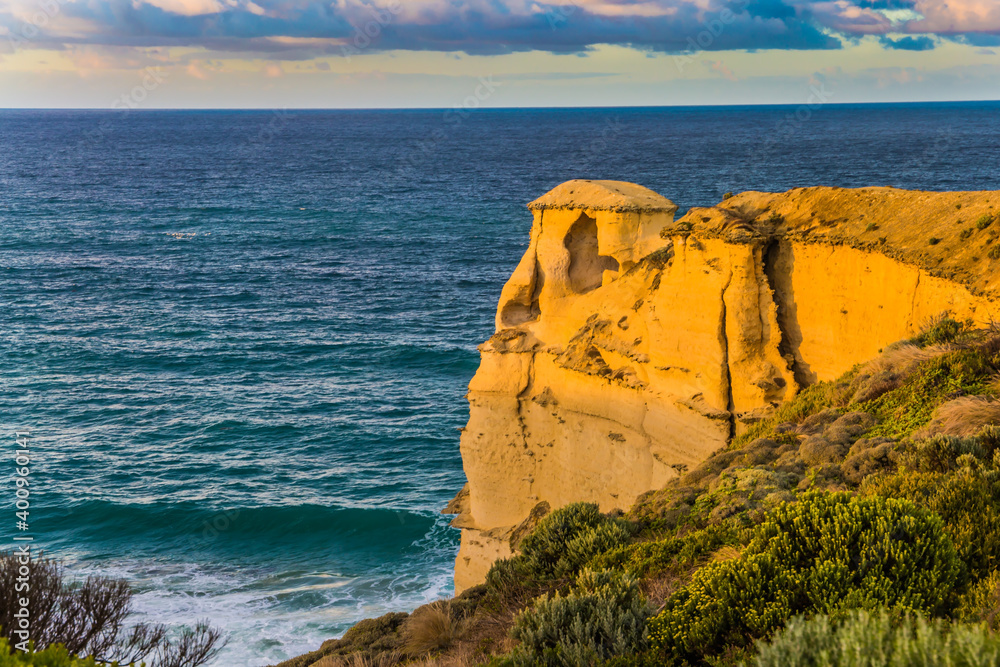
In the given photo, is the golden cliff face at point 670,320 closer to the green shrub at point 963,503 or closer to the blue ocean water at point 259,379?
the green shrub at point 963,503

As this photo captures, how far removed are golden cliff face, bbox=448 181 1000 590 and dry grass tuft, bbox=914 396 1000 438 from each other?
3101 millimetres

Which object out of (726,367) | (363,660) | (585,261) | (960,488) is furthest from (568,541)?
(585,261)

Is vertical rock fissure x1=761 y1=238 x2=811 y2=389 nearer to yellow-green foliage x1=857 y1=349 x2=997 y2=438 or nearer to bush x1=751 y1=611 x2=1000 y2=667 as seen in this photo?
yellow-green foliage x1=857 y1=349 x2=997 y2=438

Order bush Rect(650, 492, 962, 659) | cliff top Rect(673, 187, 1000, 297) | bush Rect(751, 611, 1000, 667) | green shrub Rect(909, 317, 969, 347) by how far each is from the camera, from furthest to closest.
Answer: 1. cliff top Rect(673, 187, 1000, 297)
2. green shrub Rect(909, 317, 969, 347)
3. bush Rect(650, 492, 962, 659)
4. bush Rect(751, 611, 1000, 667)

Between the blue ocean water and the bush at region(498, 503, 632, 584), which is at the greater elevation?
the bush at region(498, 503, 632, 584)

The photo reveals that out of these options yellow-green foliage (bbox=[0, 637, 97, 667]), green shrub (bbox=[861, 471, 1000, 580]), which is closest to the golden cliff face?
green shrub (bbox=[861, 471, 1000, 580])

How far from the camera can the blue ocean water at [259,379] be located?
1145 inches

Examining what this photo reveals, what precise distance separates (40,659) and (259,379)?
37.6 metres

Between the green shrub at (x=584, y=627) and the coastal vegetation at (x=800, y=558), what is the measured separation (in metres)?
0.02

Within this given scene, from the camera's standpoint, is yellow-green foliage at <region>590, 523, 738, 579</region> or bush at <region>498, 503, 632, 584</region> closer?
yellow-green foliage at <region>590, 523, 738, 579</region>

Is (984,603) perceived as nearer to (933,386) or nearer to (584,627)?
(584,627)

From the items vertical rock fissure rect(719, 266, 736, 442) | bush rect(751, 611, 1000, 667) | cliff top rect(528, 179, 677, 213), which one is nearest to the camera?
bush rect(751, 611, 1000, 667)

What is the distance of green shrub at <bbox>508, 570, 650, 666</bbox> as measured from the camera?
782 centimetres

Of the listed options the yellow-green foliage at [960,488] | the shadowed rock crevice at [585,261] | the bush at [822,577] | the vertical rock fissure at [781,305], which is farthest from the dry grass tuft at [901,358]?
the shadowed rock crevice at [585,261]
